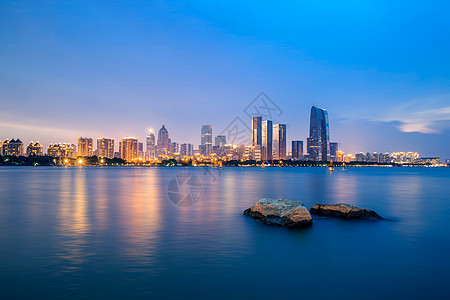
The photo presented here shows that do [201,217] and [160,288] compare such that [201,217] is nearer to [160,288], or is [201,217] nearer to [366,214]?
[366,214]

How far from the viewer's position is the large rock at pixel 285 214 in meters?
26.1

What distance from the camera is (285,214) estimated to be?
2648cm

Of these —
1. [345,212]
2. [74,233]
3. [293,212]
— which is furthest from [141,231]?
[345,212]

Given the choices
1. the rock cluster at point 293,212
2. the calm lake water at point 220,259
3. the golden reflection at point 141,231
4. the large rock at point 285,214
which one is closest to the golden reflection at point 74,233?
the calm lake water at point 220,259

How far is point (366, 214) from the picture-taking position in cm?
3122

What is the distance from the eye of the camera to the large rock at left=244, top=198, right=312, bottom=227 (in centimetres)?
2608

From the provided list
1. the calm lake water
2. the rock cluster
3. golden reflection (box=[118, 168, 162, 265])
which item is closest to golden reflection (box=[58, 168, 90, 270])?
the calm lake water

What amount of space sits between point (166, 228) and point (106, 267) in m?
11.0

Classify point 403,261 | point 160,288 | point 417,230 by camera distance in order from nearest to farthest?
point 160,288, point 403,261, point 417,230

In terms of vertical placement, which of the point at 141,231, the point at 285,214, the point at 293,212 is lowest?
the point at 141,231

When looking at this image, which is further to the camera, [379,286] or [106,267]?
[106,267]

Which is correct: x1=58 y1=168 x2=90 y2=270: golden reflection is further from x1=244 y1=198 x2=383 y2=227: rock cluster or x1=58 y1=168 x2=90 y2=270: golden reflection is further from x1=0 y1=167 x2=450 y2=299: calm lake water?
x1=244 y1=198 x2=383 y2=227: rock cluster

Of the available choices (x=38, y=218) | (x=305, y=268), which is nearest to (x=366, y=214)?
(x=305, y=268)

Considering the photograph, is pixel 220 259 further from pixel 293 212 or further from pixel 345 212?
pixel 345 212
